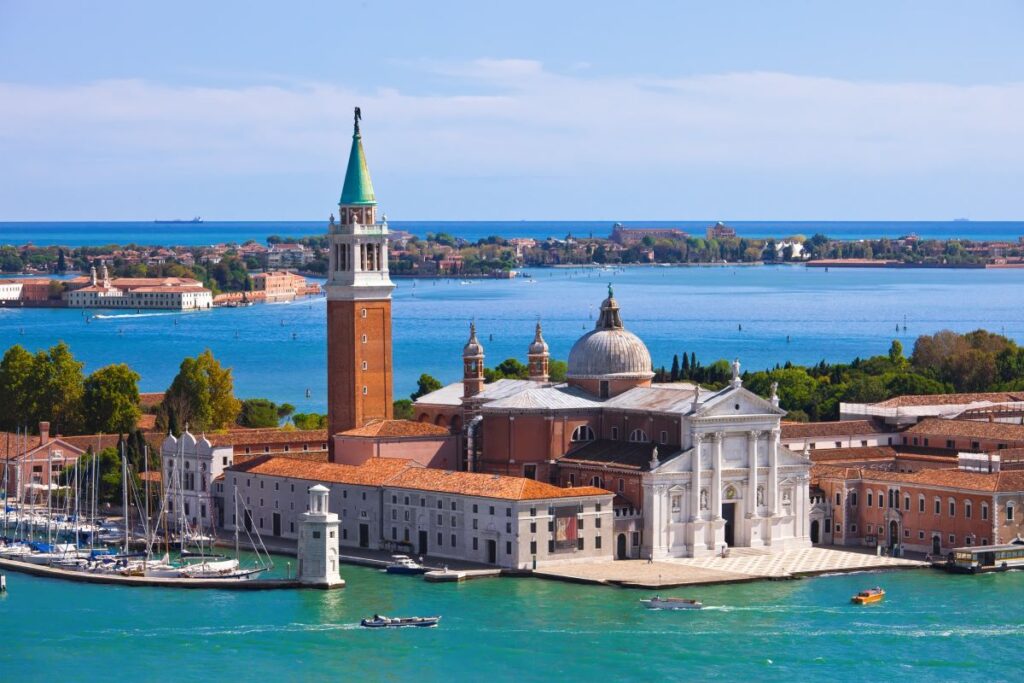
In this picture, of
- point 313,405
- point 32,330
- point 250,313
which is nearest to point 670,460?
point 313,405

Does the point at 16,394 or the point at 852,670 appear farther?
the point at 16,394

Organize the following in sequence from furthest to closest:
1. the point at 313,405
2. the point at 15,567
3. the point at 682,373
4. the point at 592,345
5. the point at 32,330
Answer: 1. the point at 32,330
2. the point at 313,405
3. the point at 682,373
4. the point at 592,345
5. the point at 15,567

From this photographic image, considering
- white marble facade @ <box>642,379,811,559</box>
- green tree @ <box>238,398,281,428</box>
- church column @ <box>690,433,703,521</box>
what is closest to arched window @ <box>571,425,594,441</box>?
white marble facade @ <box>642,379,811,559</box>

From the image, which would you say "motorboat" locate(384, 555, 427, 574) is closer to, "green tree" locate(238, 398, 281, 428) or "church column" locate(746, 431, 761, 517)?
"church column" locate(746, 431, 761, 517)

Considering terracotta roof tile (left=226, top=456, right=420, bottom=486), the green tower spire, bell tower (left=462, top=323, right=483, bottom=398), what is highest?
the green tower spire

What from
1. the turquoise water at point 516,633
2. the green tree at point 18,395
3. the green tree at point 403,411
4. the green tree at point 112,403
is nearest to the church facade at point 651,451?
the turquoise water at point 516,633

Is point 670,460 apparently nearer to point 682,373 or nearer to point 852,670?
point 852,670

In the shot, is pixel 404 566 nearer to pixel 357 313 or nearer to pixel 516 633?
pixel 516 633
